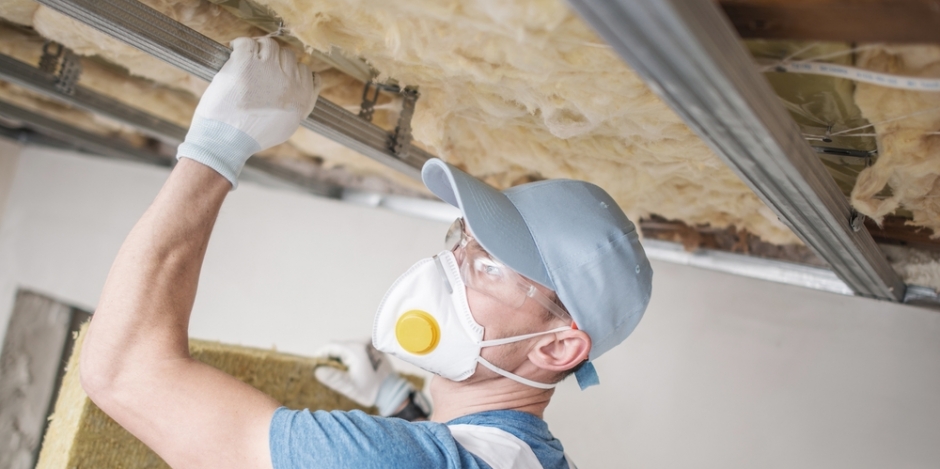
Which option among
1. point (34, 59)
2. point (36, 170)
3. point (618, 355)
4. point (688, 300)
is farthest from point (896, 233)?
point (36, 170)

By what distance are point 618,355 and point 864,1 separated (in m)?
1.46

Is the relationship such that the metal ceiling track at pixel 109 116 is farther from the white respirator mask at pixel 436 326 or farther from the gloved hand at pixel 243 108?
the white respirator mask at pixel 436 326

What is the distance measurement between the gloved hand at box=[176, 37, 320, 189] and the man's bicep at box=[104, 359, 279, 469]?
0.33m

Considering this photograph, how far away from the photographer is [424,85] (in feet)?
4.12

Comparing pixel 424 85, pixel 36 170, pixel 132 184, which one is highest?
pixel 424 85

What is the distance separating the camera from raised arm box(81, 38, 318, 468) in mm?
911

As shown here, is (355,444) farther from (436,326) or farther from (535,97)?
(535,97)

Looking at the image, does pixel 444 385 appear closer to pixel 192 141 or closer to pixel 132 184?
pixel 192 141

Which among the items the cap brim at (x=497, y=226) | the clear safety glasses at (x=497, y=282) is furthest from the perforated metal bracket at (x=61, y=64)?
the clear safety glasses at (x=497, y=282)

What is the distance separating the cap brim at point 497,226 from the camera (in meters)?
1.06

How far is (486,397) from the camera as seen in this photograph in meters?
1.14

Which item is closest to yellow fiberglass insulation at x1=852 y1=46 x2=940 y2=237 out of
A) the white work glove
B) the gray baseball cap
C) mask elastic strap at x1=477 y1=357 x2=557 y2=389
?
the gray baseball cap

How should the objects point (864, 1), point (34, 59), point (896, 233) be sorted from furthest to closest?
point (34, 59) < point (896, 233) < point (864, 1)

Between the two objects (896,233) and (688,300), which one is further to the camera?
(688,300)
